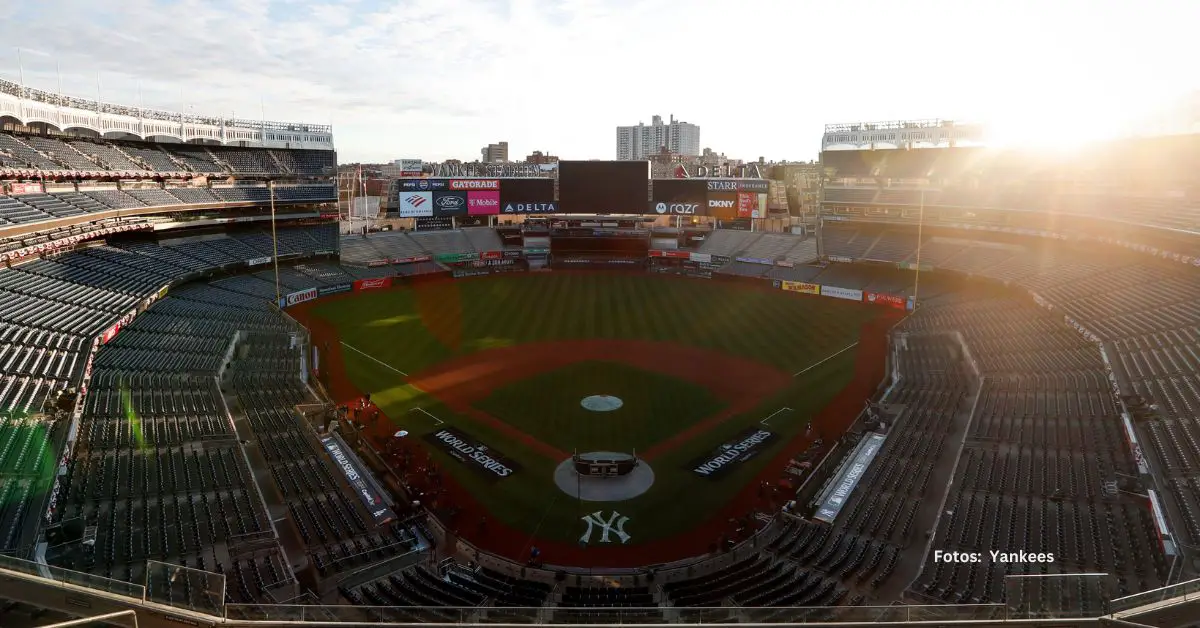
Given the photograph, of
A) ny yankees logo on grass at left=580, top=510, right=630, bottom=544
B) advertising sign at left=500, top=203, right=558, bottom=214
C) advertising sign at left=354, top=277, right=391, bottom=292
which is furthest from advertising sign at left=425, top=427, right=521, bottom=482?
advertising sign at left=500, top=203, right=558, bottom=214

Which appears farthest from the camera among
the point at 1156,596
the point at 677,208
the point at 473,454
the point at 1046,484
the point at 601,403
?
the point at 677,208

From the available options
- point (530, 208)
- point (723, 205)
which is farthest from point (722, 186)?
point (530, 208)

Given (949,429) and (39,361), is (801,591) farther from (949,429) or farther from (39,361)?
(39,361)

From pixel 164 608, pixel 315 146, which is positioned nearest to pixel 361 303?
pixel 315 146

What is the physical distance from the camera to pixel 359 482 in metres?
21.1

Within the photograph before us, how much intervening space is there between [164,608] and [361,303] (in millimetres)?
43647

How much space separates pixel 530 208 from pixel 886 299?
32.8 m

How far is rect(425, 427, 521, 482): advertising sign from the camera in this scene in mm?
23016

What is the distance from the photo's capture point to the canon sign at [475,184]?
63406 millimetres

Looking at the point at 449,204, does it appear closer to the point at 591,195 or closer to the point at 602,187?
the point at 591,195

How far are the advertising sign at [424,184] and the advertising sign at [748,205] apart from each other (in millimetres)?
27678

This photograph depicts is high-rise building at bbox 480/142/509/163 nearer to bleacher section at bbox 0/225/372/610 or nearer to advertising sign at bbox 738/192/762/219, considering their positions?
advertising sign at bbox 738/192/762/219

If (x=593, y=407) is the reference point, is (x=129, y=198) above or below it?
above

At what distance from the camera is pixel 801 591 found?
50.0ft
